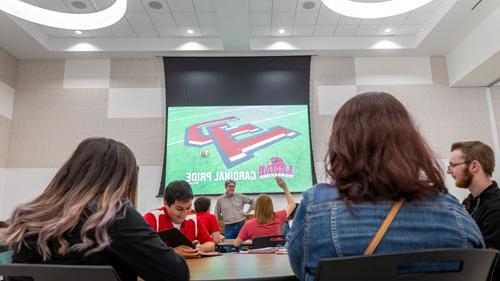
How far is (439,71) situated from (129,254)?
305 inches

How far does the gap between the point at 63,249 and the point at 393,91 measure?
7181mm

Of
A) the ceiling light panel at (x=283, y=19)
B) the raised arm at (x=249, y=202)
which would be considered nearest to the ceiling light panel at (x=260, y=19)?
the ceiling light panel at (x=283, y=19)

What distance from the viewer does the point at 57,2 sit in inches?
225

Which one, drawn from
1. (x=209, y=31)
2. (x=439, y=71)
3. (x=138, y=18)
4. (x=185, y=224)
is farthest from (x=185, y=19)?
(x=439, y=71)

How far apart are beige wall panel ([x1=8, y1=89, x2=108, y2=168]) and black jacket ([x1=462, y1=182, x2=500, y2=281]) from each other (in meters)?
6.55

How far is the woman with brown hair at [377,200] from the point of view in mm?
933

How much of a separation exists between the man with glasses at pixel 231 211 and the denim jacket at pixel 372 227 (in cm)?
468

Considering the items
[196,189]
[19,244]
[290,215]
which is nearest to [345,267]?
[19,244]

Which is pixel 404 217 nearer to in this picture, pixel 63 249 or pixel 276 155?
pixel 63 249

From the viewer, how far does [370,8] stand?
5750 millimetres

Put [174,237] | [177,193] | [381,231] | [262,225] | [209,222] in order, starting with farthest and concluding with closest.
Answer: [209,222], [262,225], [177,193], [174,237], [381,231]

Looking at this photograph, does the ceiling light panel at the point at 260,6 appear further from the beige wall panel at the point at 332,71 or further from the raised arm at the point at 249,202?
the raised arm at the point at 249,202

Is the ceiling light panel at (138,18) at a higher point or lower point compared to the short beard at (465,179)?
higher

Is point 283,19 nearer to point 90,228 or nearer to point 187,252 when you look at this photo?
point 187,252
